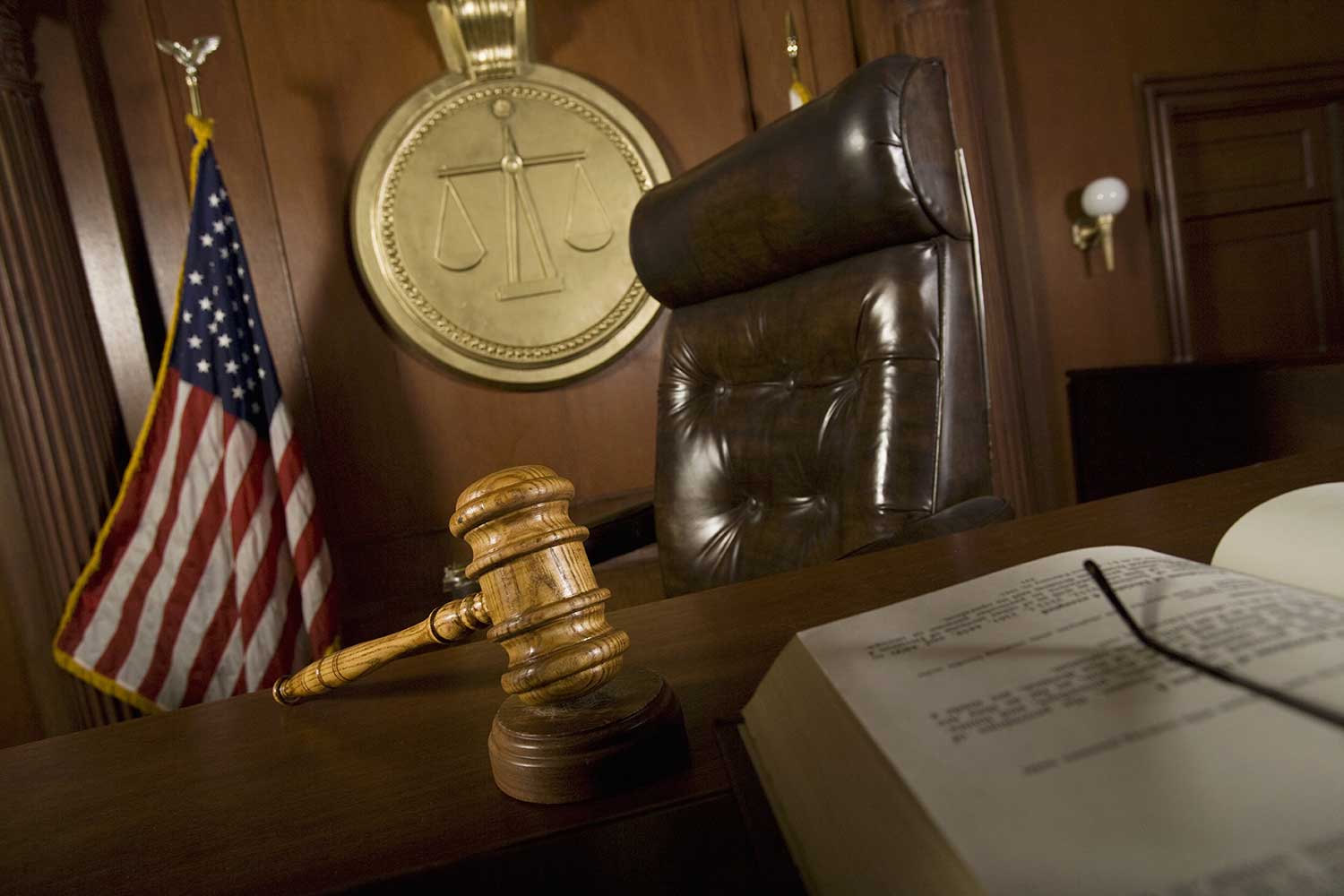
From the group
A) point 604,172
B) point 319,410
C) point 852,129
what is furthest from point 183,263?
point 852,129

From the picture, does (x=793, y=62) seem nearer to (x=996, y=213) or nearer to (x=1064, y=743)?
(x=996, y=213)

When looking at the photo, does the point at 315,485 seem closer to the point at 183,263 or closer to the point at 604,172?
the point at 183,263

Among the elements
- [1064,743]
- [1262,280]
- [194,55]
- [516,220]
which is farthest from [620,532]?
[1262,280]

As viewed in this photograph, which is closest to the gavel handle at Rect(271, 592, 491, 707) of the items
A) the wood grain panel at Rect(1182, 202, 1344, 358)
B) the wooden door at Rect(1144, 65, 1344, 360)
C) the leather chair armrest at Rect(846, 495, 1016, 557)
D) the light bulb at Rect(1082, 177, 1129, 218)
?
the leather chair armrest at Rect(846, 495, 1016, 557)

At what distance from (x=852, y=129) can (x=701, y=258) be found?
1.21ft

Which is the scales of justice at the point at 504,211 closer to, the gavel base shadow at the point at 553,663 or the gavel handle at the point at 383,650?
the gavel handle at the point at 383,650

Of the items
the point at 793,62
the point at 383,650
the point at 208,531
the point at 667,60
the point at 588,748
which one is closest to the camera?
the point at 588,748

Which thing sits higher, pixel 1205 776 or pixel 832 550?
pixel 1205 776

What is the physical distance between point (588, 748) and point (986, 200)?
2.78m

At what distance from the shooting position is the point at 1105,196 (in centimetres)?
284

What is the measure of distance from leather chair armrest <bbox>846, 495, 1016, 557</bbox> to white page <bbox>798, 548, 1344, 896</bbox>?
55 cm

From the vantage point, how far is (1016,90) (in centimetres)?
292

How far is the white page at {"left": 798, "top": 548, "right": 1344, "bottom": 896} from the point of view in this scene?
0.21m

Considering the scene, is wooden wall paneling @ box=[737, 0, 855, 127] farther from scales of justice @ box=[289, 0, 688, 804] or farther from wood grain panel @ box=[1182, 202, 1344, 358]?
wood grain panel @ box=[1182, 202, 1344, 358]
